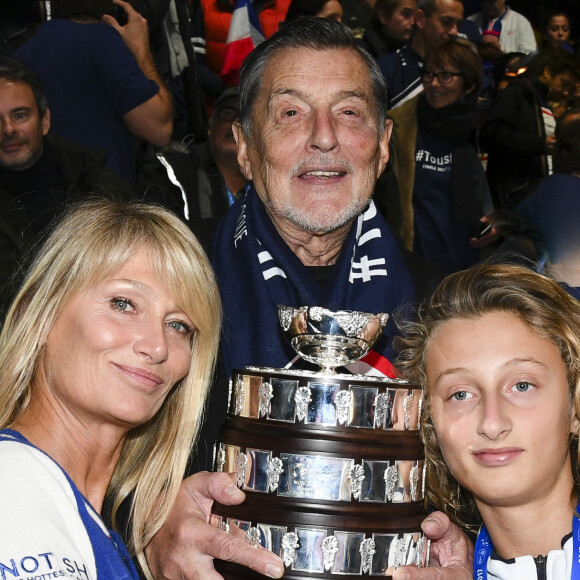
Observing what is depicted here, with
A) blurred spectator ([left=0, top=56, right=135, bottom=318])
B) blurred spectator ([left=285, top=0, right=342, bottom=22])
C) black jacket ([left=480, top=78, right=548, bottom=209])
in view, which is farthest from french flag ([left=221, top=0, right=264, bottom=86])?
blurred spectator ([left=0, top=56, right=135, bottom=318])

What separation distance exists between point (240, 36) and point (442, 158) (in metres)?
1.45

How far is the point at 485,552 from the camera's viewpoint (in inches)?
99.8

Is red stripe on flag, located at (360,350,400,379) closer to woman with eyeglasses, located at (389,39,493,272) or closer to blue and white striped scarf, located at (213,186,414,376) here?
blue and white striped scarf, located at (213,186,414,376)

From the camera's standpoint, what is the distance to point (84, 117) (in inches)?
194

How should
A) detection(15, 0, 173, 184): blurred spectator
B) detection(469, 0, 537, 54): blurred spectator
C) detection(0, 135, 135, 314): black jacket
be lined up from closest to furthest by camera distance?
detection(0, 135, 135, 314): black jacket
detection(15, 0, 173, 184): blurred spectator
detection(469, 0, 537, 54): blurred spectator

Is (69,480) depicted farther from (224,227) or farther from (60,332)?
(224,227)

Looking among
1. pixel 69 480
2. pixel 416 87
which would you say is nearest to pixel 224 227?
pixel 69 480

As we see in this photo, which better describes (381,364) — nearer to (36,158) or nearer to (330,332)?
(330,332)

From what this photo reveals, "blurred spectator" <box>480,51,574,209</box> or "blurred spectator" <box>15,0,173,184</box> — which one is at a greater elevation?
"blurred spectator" <box>15,0,173,184</box>

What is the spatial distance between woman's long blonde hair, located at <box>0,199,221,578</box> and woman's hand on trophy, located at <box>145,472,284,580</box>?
0.21 feet

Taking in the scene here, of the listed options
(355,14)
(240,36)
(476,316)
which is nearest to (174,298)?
(476,316)

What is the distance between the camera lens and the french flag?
6.12m

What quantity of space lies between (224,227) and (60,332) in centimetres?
91

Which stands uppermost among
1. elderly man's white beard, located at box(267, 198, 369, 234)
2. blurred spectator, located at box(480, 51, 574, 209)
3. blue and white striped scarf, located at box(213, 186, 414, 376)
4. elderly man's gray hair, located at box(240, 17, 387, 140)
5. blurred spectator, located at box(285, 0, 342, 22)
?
elderly man's gray hair, located at box(240, 17, 387, 140)
